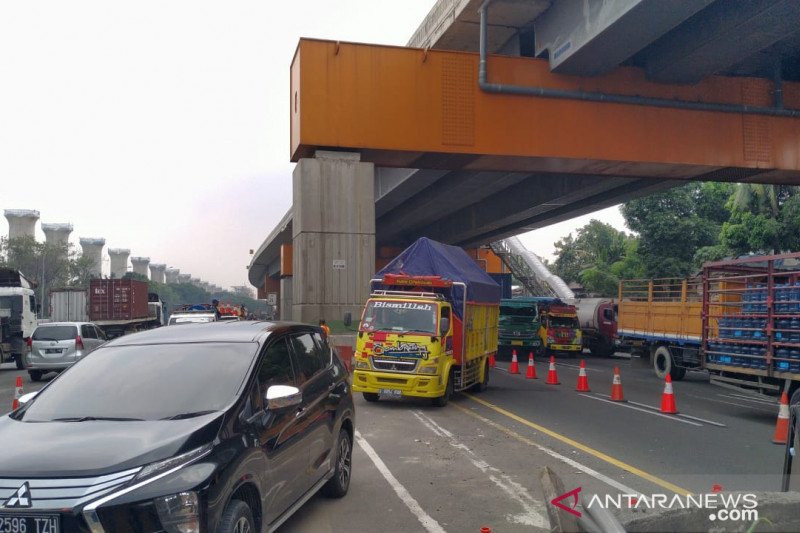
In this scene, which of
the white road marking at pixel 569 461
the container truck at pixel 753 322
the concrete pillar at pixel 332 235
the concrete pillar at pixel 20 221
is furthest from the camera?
the concrete pillar at pixel 20 221

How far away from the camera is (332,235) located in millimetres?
21578

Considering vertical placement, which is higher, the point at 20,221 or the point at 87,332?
the point at 20,221

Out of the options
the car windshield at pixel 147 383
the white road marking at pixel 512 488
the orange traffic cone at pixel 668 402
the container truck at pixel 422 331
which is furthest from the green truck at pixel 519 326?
the car windshield at pixel 147 383

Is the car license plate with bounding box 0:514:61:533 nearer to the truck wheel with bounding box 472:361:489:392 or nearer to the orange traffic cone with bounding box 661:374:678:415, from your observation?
the orange traffic cone with bounding box 661:374:678:415

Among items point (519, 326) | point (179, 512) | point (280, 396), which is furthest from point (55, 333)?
point (179, 512)

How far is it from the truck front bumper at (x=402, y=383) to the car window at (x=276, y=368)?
7.50 metres

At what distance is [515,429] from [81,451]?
8.37 metres

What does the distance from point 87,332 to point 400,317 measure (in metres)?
12.2

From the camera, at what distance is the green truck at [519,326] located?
2890 centimetres

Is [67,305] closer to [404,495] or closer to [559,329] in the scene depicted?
[559,329]

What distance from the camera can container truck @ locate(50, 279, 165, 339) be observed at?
36.9 meters

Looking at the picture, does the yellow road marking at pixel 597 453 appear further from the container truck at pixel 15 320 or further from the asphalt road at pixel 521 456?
the container truck at pixel 15 320

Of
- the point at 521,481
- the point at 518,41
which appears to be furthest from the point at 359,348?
the point at 518,41

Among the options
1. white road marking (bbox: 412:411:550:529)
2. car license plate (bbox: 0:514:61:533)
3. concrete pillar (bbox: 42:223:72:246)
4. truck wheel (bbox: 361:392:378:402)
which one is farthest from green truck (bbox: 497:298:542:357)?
concrete pillar (bbox: 42:223:72:246)
